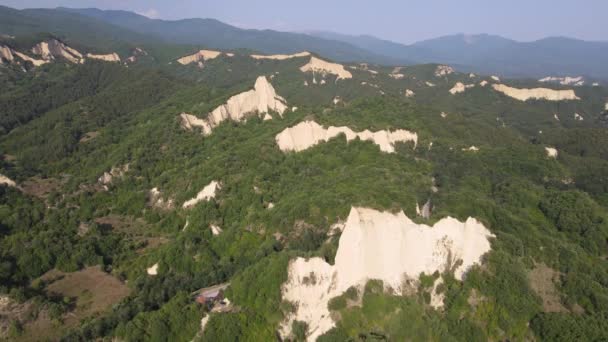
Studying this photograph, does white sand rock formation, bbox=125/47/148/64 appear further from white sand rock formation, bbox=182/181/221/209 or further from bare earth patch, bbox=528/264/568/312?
bare earth patch, bbox=528/264/568/312

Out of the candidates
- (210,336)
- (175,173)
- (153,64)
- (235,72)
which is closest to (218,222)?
(175,173)

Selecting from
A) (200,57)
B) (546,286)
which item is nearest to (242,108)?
(546,286)

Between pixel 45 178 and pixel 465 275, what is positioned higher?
pixel 465 275

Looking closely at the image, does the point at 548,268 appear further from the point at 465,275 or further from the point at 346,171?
the point at 346,171

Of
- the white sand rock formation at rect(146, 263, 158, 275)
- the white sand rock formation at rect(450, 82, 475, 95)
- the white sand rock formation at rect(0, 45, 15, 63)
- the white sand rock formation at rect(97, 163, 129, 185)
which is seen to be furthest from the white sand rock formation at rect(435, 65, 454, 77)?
the white sand rock formation at rect(146, 263, 158, 275)

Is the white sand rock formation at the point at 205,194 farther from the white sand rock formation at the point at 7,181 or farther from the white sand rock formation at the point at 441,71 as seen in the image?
the white sand rock formation at the point at 441,71

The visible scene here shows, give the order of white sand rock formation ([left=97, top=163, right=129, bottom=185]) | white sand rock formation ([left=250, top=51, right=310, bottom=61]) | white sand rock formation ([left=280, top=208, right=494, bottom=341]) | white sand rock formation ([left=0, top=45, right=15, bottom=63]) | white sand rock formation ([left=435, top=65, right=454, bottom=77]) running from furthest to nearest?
1. white sand rock formation ([left=435, top=65, right=454, bottom=77])
2. white sand rock formation ([left=250, top=51, right=310, bottom=61])
3. white sand rock formation ([left=0, top=45, right=15, bottom=63])
4. white sand rock formation ([left=97, top=163, right=129, bottom=185])
5. white sand rock formation ([left=280, top=208, right=494, bottom=341])

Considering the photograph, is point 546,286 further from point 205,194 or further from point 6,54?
point 6,54
